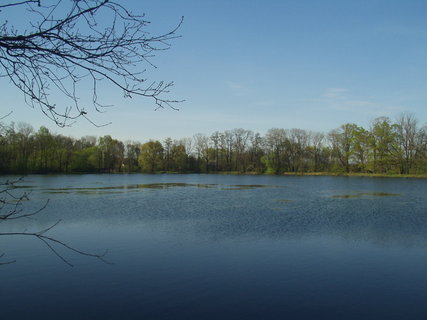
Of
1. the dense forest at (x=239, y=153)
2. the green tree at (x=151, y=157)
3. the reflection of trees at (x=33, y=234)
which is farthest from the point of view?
the green tree at (x=151, y=157)

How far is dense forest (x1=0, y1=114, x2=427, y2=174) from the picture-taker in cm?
6347

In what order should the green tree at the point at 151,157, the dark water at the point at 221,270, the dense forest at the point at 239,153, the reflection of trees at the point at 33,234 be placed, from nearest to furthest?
the reflection of trees at the point at 33,234 < the dark water at the point at 221,270 < the dense forest at the point at 239,153 < the green tree at the point at 151,157

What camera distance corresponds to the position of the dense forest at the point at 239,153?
6347cm

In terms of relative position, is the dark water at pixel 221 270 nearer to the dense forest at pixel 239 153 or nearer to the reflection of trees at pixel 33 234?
the reflection of trees at pixel 33 234

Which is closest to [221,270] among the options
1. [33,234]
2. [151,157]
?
[33,234]

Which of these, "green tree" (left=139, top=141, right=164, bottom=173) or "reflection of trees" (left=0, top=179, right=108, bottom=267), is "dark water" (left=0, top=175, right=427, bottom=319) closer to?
"reflection of trees" (left=0, top=179, right=108, bottom=267)

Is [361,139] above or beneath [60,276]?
above

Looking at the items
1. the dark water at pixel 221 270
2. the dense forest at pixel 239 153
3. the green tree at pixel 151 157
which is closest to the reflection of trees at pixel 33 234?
the dark water at pixel 221 270

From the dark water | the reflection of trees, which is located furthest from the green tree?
the reflection of trees

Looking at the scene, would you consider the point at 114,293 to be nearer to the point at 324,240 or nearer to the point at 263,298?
the point at 263,298

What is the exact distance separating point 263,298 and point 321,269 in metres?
2.63

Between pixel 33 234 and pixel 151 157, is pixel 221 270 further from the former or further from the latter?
pixel 151 157

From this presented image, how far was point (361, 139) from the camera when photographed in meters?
68.8

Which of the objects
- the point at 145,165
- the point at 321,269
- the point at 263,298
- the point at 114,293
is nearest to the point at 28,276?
the point at 114,293
